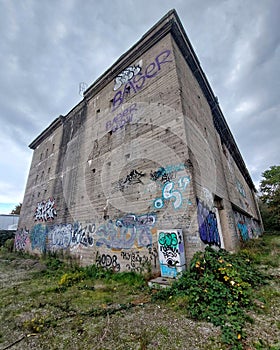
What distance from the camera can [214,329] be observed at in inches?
106

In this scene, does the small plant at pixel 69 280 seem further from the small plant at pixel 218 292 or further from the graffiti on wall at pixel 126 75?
the graffiti on wall at pixel 126 75

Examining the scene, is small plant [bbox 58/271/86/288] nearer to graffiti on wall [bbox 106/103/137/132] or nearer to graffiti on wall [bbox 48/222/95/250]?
graffiti on wall [bbox 48/222/95/250]

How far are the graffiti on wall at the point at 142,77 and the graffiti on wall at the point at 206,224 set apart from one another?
6.10 m

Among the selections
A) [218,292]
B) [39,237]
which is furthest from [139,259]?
[39,237]

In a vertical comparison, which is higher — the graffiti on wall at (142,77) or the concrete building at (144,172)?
the graffiti on wall at (142,77)

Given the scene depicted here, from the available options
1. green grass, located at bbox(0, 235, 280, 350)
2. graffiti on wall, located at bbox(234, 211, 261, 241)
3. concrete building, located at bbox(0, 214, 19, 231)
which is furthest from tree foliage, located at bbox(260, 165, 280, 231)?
concrete building, located at bbox(0, 214, 19, 231)

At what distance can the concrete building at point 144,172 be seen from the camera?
5644mm

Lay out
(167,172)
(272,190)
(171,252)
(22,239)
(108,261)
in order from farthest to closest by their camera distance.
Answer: (272,190), (22,239), (108,261), (167,172), (171,252)

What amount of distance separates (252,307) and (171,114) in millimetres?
5972

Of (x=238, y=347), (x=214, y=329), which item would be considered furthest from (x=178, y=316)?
(x=238, y=347)

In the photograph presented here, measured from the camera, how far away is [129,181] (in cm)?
721

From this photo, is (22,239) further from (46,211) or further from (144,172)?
(144,172)

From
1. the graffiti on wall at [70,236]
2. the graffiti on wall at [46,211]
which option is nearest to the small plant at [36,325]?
the graffiti on wall at [70,236]

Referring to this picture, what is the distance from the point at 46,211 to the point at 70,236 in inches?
160
